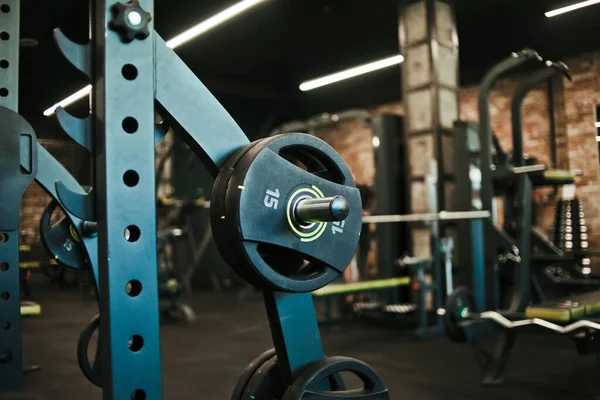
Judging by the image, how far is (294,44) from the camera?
5.03 meters

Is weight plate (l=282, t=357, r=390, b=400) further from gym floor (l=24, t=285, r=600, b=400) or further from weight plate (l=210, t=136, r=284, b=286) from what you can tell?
gym floor (l=24, t=285, r=600, b=400)

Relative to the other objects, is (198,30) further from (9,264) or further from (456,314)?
(456,314)

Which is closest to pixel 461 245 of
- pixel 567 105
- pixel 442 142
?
pixel 442 142

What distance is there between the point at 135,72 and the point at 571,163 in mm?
3201

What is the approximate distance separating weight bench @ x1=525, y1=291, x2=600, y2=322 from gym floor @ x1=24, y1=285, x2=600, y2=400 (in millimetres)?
340

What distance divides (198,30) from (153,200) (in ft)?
3.52

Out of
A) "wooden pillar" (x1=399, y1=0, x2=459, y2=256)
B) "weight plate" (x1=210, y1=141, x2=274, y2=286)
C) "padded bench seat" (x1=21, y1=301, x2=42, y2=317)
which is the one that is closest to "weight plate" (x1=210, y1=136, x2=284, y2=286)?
"weight plate" (x1=210, y1=141, x2=274, y2=286)

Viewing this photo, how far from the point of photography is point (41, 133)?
4.76 feet

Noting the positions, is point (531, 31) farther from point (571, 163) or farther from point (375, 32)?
point (375, 32)

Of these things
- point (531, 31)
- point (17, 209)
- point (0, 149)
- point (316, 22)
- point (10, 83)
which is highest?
point (316, 22)

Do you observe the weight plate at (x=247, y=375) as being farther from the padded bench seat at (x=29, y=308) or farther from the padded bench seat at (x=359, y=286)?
the padded bench seat at (x=359, y=286)

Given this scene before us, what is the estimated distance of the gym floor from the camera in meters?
2.39

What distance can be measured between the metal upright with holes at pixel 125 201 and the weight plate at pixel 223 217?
0.09 meters

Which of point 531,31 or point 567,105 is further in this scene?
point 531,31
